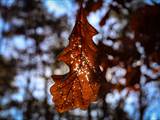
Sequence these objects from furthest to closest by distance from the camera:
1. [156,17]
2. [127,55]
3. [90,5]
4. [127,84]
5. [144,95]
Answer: [144,95]
[127,55]
[127,84]
[156,17]
[90,5]

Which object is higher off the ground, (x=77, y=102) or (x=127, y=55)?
(x=127, y=55)

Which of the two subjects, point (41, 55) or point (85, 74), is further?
point (41, 55)

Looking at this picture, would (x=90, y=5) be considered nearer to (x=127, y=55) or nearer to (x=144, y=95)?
(x=127, y=55)

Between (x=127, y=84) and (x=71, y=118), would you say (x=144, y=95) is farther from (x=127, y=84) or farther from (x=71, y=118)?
(x=127, y=84)

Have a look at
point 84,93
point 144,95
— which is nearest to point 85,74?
point 84,93

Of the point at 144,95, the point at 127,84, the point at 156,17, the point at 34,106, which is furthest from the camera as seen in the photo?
the point at 34,106

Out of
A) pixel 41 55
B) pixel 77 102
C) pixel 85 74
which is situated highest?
pixel 41 55
